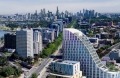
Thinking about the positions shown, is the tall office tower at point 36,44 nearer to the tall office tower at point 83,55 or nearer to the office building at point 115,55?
the office building at point 115,55

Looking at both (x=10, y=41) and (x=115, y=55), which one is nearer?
(x=115, y=55)

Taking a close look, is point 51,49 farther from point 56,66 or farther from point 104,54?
point 56,66

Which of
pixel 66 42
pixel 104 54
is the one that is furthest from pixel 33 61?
pixel 66 42

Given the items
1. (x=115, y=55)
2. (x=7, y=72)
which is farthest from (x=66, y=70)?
(x=115, y=55)

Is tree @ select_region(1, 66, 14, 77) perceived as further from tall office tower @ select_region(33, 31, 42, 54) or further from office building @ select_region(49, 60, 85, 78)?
tall office tower @ select_region(33, 31, 42, 54)

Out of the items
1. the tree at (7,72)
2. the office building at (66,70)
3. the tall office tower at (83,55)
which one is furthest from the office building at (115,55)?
the office building at (66,70)

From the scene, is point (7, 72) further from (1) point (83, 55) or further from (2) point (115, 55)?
(2) point (115, 55)
